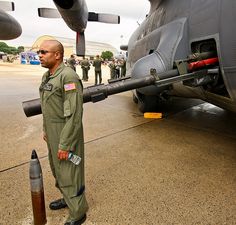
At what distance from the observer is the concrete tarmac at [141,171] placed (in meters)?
2.62

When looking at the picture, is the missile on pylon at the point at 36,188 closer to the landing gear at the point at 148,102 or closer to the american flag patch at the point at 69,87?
the american flag patch at the point at 69,87

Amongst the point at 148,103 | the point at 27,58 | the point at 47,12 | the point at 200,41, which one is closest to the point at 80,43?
the point at 47,12

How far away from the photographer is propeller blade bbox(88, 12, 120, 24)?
36.9 feet

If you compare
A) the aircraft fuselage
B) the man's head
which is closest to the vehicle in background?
the aircraft fuselage

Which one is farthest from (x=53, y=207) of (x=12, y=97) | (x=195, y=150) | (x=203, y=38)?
(x=12, y=97)

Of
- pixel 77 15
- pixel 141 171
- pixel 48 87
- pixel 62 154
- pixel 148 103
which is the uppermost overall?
pixel 77 15

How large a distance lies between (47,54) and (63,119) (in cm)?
59

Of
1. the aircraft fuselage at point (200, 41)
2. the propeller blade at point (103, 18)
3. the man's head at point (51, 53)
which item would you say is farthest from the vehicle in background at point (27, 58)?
the man's head at point (51, 53)

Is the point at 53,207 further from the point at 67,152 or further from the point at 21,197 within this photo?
the point at 67,152

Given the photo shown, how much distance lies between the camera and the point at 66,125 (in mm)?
2148

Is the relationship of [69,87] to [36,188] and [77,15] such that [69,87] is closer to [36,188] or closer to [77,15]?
[36,188]

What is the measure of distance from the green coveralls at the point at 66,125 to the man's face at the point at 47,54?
9cm

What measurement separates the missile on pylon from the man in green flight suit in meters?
0.17

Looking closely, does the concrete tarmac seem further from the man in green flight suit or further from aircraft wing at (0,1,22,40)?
aircraft wing at (0,1,22,40)
